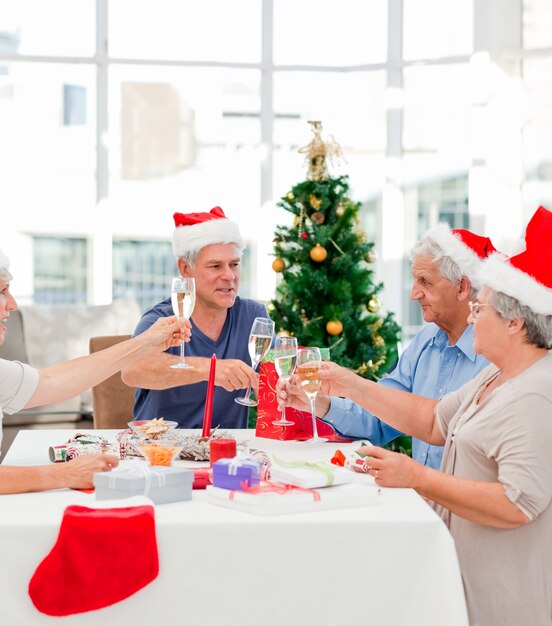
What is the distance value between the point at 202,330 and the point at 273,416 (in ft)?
2.27

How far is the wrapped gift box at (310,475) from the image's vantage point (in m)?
1.96

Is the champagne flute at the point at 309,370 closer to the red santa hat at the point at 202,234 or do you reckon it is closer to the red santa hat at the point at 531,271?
the red santa hat at the point at 531,271

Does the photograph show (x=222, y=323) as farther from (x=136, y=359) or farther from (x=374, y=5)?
(x=374, y=5)

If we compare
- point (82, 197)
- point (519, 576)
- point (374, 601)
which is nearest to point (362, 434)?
point (519, 576)

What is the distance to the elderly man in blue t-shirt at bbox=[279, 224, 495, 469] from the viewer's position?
112 inches

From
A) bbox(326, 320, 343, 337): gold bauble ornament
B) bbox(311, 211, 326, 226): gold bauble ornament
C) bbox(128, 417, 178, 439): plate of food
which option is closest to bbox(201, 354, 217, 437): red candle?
bbox(128, 417, 178, 439): plate of food

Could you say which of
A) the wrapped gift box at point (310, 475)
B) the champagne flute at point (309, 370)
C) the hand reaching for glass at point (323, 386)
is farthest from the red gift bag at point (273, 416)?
the wrapped gift box at point (310, 475)

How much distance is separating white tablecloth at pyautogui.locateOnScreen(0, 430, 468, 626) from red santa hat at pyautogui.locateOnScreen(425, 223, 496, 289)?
1.29 meters

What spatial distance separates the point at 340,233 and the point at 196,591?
3.71 metres

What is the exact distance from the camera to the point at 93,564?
5.58 feet

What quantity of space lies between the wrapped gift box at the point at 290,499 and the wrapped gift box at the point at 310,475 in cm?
3

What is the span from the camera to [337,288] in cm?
526

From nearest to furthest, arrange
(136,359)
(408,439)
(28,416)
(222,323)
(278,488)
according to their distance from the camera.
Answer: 1. (278,488)
2. (136,359)
3. (222,323)
4. (408,439)
5. (28,416)

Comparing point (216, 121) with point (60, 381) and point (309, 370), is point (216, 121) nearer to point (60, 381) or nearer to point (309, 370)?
point (60, 381)
